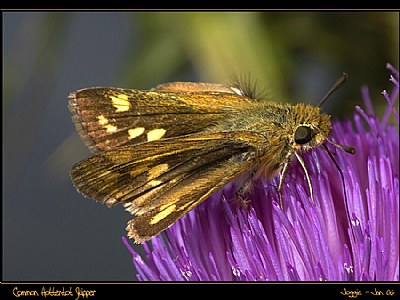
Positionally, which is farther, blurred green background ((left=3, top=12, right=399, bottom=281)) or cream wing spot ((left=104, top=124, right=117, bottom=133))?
blurred green background ((left=3, top=12, right=399, bottom=281))

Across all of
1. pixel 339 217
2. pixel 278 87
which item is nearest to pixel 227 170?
pixel 339 217

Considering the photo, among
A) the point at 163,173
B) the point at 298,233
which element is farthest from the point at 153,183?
the point at 298,233

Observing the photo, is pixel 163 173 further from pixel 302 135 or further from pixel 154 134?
pixel 302 135

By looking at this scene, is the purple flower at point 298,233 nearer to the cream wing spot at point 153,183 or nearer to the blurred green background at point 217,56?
the cream wing spot at point 153,183

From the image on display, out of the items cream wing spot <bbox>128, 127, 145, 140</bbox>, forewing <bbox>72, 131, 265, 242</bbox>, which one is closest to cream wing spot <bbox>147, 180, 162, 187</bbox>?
forewing <bbox>72, 131, 265, 242</bbox>

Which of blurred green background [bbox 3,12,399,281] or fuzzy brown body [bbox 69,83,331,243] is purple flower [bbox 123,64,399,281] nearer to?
fuzzy brown body [bbox 69,83,331,243]

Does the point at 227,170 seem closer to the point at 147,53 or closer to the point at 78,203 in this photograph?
the point at 147,53

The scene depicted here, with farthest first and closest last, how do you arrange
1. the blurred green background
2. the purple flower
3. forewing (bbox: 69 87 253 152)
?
the blurred green background, forewing (bbox: 69 87 253 152), the purple flower

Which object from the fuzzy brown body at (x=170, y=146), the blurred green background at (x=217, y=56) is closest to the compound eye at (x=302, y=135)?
the fuzzy brown body at (x=170, y=146)

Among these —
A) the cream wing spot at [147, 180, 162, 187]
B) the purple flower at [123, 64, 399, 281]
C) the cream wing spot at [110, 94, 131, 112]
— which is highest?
the cream wing spot at [110, 94, 131, 112]
